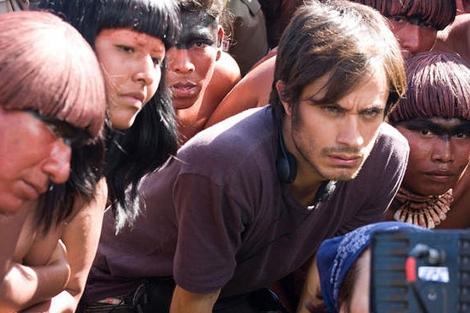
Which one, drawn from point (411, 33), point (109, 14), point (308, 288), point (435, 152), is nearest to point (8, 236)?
point (109, 14)

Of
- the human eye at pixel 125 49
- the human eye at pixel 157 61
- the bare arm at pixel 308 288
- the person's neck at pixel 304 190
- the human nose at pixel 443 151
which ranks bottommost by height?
the bare arm at pixel 308 288

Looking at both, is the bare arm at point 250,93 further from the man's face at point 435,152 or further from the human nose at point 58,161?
the human nose at point 58,161

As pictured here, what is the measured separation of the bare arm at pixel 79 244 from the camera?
2.63 meters

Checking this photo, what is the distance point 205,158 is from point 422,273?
4.50 ft

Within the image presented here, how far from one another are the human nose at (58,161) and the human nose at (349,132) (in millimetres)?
997

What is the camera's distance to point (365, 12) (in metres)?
3.07

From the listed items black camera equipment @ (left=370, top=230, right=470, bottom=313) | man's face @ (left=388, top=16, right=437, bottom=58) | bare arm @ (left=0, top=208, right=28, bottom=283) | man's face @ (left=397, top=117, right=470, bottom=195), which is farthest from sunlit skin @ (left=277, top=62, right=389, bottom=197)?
black camera equipment @ (left=370, top=230, right=470, bottom=313)

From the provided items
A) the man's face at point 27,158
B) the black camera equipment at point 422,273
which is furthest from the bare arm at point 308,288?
the black camera equipment at point 422,273

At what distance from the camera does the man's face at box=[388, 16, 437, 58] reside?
393 centimetres

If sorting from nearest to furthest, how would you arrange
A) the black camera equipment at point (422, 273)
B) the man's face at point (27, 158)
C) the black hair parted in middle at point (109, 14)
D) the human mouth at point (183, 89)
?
the black camera equipment at point (422, 273) < the man's face at point (27, 158) < the black hair parted in middle at point (109, 14) < the human mouth at point (183, 89)

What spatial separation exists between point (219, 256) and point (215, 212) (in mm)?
154

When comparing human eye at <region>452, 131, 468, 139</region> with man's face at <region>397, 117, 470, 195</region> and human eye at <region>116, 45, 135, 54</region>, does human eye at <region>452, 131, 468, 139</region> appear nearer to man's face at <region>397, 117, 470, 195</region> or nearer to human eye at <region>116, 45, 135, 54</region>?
man's face at <region>397, 117, 470, 195</region>

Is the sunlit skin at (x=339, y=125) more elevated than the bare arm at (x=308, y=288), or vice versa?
the sunlit skin at (x=339, y=125)

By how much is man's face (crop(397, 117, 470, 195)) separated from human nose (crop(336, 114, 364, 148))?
65cm
